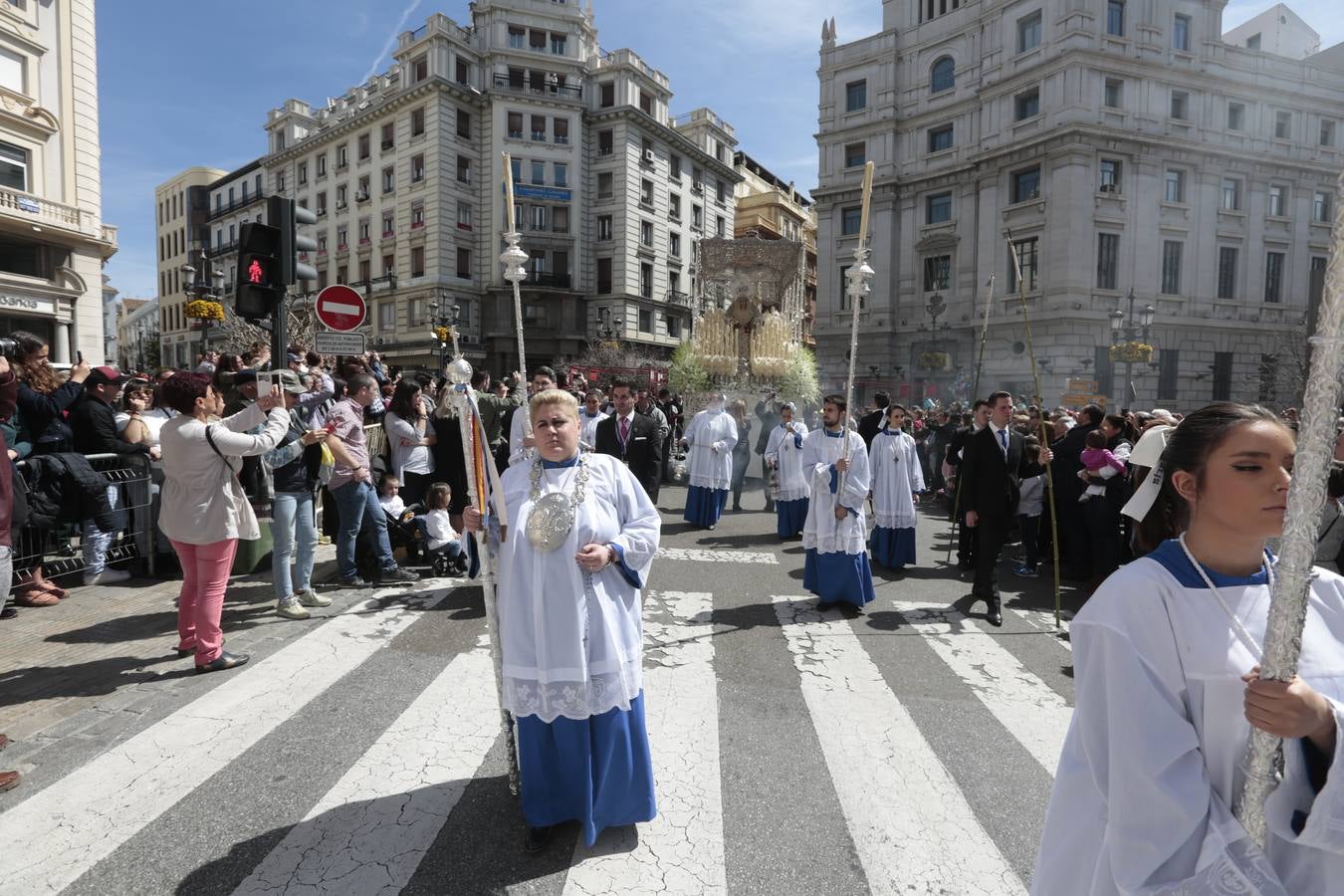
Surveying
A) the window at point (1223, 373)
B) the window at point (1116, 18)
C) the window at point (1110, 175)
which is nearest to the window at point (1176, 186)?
the window at point (1110, 175)

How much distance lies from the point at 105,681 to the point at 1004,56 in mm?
37620

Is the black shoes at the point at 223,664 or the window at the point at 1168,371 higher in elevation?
the window at the point at 1168,371

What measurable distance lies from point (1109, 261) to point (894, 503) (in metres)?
29.0

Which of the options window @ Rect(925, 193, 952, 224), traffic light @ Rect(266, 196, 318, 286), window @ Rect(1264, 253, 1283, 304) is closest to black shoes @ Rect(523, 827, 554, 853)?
traffic light @ Rect(266, 196, 318, 286)

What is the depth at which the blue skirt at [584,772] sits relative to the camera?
2875 mm

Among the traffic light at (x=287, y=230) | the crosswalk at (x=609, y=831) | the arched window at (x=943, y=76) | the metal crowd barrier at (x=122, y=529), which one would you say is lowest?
the crosswalk at (x=609, y=831)

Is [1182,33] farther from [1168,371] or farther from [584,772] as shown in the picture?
[584,772]

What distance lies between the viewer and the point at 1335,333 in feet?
4.33

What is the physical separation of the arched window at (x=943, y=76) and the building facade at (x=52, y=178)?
111 feet

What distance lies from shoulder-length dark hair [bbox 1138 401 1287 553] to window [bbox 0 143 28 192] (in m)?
30.0

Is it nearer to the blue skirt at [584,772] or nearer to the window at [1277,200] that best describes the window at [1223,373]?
the window at [1277,200]

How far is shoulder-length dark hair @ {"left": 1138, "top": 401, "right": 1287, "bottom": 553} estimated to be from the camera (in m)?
1.65

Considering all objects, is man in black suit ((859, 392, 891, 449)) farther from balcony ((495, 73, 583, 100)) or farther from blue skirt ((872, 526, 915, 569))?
balcony ((495, 73, 583, 100))

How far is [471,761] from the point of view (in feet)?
11.8
